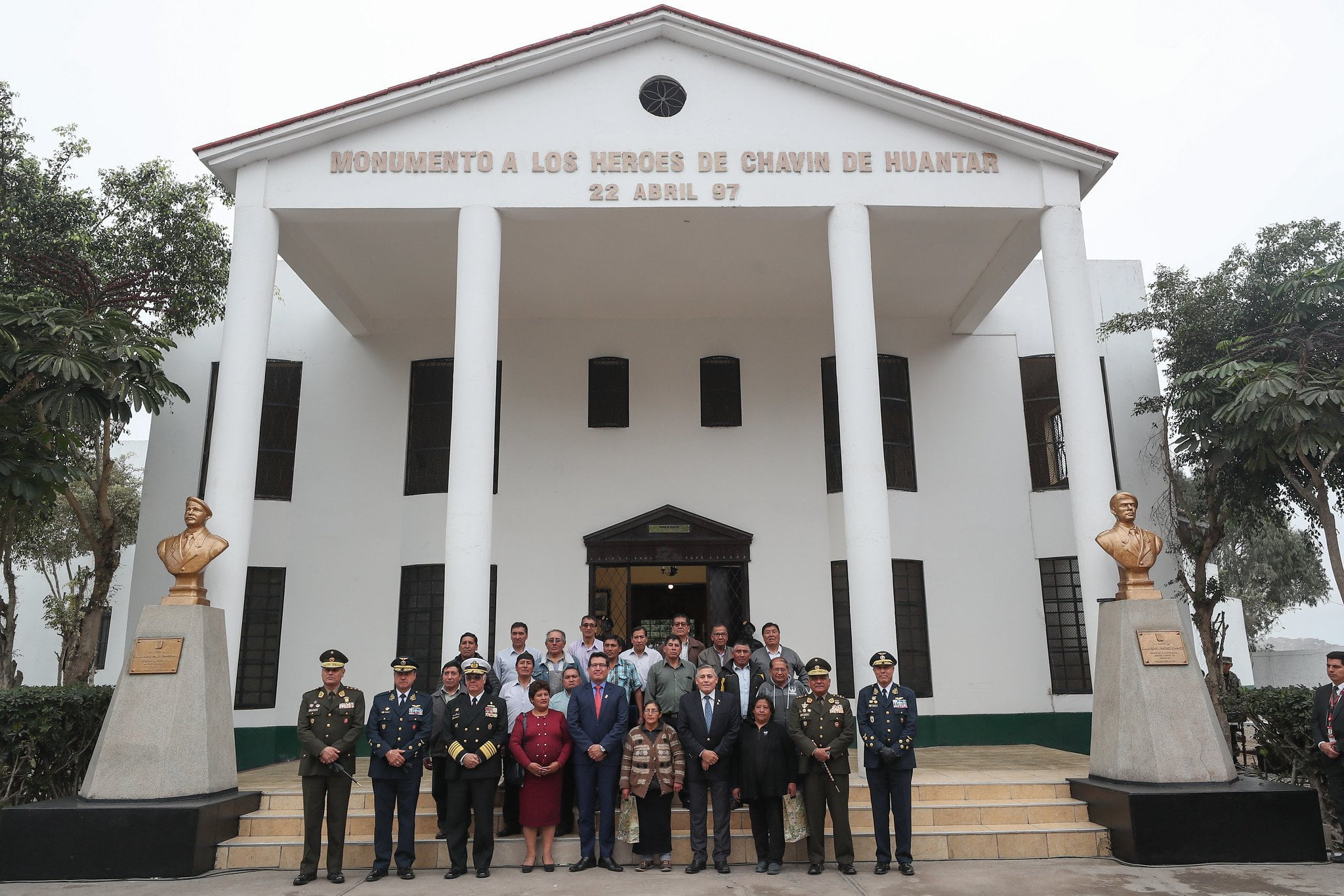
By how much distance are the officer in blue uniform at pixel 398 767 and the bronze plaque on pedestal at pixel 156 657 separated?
6.72 feet

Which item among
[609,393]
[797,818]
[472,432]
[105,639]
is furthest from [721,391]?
[105,639]

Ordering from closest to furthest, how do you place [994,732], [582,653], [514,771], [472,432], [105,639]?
[514,771] < [582,653] < [472,432] < [994,732] < [105,639]

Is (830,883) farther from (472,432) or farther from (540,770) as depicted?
(472,432)

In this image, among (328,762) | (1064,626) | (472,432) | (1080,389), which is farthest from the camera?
(1064,626)

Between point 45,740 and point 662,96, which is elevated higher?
point 662,96

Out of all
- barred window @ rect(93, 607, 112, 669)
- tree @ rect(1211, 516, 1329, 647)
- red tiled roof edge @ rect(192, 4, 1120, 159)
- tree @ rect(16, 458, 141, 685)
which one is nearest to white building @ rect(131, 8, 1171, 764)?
red tiled roof edge @ rect(192, 4, 1120, 159)

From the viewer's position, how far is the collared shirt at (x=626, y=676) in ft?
28.2

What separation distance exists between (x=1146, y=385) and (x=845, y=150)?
6.96 metres

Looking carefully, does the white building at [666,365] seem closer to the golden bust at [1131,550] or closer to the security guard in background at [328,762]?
the golden bust at [1131,550]

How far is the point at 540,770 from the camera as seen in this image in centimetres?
756

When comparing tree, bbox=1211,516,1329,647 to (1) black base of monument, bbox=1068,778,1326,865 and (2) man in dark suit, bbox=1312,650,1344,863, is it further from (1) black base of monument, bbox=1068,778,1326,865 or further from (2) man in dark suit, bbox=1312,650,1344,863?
(1) black base of monument, bbox=1068,778,1326,865

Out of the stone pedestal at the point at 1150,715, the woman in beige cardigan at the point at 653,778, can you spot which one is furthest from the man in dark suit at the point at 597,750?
the stone pedestal at the point at 1150,715

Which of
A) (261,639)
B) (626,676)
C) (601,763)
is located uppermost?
(261,639)

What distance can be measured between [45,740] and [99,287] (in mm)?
6255
